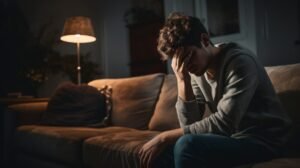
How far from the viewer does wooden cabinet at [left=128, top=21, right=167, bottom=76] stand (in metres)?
3.97

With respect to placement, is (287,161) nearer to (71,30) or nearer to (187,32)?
(187,32)

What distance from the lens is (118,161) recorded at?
1625 millimetres

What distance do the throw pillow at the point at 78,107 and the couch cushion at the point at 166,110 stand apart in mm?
447

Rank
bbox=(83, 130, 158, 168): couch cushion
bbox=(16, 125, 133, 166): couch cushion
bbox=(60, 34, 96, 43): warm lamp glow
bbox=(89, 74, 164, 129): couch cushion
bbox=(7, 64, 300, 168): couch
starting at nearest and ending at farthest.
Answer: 1. bbox=(7, 64, 300, 168): couch
2. bbox=(83, 130, 158, 168): couch cushion
3. bbox=(16, 125, 133, 166): couch cushion
4. bbox=(89, 74, 164, 129): couch cushion
5. bbox=(60, 34, 96, 43): warm lamp glow

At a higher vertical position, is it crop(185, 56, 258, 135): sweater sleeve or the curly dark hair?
the curly dark hair

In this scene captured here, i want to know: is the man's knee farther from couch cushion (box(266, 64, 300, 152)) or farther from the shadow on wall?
the shadow on wall

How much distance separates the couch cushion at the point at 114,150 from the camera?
1.57m

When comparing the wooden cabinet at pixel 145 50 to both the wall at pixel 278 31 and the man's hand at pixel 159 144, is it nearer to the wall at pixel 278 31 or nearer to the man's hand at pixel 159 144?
the wall at pixel 278 31

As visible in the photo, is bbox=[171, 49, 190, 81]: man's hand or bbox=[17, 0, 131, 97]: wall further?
bbox=[17, 0, 131, 97]: wall

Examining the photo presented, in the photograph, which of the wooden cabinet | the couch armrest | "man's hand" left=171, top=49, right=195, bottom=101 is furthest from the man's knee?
the wooden cabinet

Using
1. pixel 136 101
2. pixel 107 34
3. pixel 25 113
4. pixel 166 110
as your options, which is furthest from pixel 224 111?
pixel 107 34

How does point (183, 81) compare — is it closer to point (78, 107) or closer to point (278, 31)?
point (78, 107)

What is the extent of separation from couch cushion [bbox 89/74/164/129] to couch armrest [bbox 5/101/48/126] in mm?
562

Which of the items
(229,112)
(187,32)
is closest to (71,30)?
(187,32)
